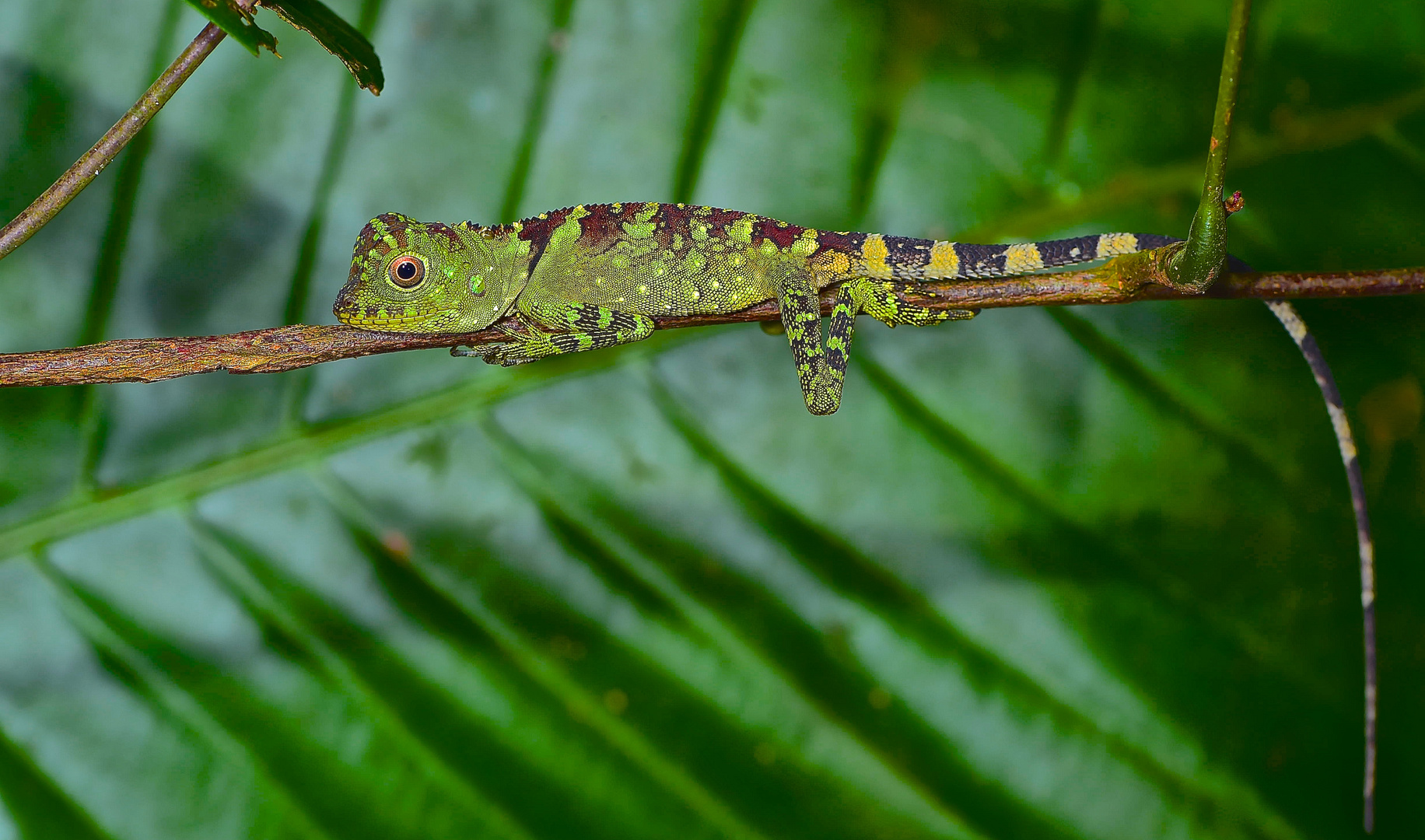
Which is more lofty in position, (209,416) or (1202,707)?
(1202,707)

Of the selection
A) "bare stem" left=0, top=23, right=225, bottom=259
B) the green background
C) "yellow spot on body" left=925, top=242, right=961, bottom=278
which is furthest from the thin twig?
"bare stem" left=0, top=23, right=225, bottom=259

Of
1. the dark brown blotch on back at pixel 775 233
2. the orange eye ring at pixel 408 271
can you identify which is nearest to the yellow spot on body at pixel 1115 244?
the dark brown blotch on back at pixel 775 233

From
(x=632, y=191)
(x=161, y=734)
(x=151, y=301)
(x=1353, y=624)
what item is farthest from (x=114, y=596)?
(x=1353, y=624)

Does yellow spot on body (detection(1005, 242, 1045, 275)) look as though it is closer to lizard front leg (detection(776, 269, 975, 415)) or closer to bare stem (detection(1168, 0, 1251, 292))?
lizard front leg (detection(776, 269, 975, 415))

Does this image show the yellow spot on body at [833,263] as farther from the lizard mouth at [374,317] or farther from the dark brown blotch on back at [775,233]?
the lizard mouth at [374,317]

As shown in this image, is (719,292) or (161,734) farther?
(719,292)

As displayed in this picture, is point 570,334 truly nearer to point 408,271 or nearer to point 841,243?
point 408,271

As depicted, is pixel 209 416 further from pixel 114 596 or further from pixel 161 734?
pixel 161 734
